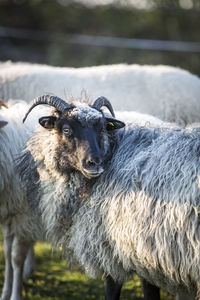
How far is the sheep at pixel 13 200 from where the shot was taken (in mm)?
3953

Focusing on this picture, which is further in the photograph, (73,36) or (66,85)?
(73,36)

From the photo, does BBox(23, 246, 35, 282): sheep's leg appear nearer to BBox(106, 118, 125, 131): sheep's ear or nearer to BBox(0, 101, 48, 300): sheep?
BBox(0, 101, 48, 300): sheep

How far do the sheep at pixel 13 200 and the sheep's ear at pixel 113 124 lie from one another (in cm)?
90

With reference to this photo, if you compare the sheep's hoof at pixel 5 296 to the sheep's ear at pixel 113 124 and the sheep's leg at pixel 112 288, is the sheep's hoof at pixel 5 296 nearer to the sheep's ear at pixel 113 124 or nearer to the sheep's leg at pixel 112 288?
the sheep's leg at pixel 112 288

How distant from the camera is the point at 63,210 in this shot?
347 centimetres

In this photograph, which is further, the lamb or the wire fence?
the wire fence

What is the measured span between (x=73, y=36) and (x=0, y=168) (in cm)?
1164

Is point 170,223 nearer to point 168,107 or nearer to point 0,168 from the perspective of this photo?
point 0,168

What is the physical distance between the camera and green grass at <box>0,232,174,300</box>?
443 cm

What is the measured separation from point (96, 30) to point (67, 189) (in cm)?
1248

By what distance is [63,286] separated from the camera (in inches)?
184

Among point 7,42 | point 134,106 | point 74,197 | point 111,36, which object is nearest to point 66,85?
point 134,106

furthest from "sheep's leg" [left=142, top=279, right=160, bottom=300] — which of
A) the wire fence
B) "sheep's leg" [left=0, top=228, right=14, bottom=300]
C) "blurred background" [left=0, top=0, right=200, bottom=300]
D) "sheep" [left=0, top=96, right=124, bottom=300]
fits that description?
the wire fence

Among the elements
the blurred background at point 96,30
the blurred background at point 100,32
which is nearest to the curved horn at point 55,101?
the blurred background at point 100,32
